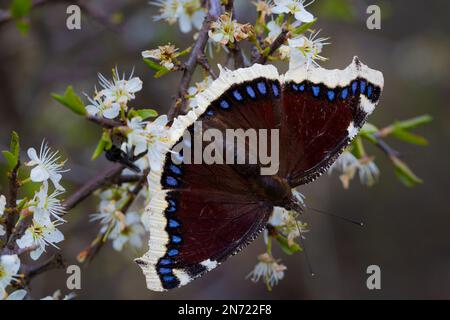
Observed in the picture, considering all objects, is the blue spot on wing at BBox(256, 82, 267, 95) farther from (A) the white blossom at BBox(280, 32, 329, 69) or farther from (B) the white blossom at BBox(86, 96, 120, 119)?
(B) the white blossom at BBox(86, 96, 120, 119)

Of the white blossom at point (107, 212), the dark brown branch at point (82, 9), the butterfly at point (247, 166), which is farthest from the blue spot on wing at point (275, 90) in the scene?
the dark brown branch at point (82, 9)

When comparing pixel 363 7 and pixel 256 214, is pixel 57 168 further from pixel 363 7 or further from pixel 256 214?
pixel 363 7

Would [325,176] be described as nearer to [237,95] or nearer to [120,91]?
[237,95]

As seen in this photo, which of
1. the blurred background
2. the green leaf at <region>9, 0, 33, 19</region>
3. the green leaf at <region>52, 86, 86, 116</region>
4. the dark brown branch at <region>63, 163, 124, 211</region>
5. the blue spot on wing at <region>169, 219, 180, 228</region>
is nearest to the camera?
the green leaf at <region>52, 86, 86, 116</region>

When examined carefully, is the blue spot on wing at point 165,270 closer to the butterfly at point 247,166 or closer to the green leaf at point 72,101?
the butterfly at point 247,166

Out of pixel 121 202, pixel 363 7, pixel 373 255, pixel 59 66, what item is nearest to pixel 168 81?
pixel 59 66

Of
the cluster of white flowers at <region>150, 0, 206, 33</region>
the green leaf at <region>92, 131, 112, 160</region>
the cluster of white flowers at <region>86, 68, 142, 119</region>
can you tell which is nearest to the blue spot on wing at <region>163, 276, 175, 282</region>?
the green leaf at <region>92, 131, 112, 160</region>

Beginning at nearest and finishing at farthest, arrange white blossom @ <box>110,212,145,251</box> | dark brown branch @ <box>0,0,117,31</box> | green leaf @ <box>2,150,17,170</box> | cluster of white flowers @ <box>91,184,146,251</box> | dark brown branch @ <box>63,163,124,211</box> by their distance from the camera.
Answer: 1. green leaf @ <box>2,150,17,170</box>
2. dark brown branch @ <box>63,163,124,211</box>
3. cluster of white flowers @ <box>91,184,146,251</box>
4. white blossom @ <box>110,212,145,251</box>
5. dark brown branch @ <box>0,0,117,31</box>
